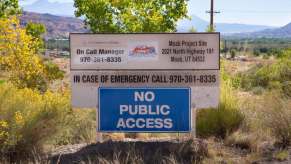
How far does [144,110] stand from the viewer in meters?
10.3

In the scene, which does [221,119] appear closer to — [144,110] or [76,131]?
[144,110]

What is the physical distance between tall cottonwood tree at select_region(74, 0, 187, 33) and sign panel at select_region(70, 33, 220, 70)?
3872 mm

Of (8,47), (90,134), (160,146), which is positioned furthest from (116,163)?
(8,47)

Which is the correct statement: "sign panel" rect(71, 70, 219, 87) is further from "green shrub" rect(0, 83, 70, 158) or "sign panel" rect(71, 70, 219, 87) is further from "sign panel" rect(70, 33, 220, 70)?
"green shrub" rect(0, 83, 70, 158)

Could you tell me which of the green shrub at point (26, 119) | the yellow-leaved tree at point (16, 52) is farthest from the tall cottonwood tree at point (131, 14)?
the green shrub at point (26, 119)

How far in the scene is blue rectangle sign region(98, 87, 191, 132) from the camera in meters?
10.3

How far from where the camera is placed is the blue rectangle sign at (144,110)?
33.8 feet

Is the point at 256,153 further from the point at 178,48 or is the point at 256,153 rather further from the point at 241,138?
the point at 178,48

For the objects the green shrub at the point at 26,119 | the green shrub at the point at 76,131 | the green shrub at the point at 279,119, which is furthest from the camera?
the green shrub at the point at 76,131

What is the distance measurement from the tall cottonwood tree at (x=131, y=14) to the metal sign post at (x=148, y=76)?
154 inches

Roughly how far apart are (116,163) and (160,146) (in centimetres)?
199

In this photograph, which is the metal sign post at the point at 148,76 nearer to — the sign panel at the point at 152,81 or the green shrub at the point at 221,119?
the sign panel at the point at 152,81

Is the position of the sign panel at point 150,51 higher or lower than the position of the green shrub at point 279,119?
higher

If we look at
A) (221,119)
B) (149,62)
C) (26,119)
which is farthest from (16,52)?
(221,119)
